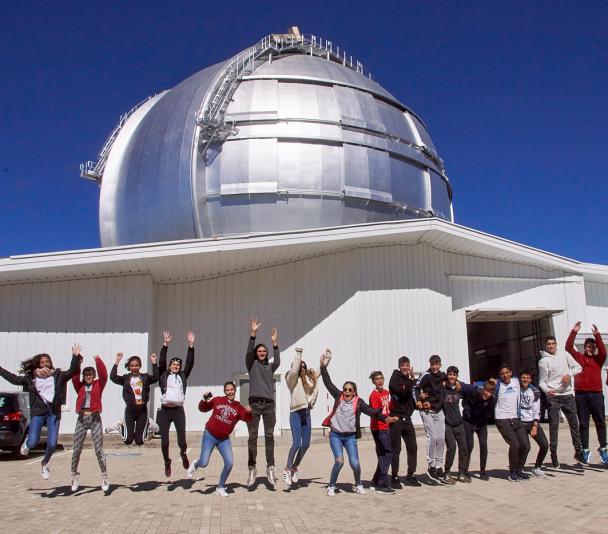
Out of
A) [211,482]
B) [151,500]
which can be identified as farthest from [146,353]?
[151,500]

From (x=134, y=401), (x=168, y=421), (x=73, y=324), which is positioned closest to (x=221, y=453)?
(x=168, y=421)

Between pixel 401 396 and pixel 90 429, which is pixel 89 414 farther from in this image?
pixel 401 396

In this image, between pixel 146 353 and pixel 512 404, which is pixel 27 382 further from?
pixel 146 353

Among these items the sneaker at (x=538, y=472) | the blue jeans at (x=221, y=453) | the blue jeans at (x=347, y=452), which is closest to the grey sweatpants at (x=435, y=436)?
the blue jeans at (x=347, y=452)

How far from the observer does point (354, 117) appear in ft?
65.1

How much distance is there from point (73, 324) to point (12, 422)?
4545 mm

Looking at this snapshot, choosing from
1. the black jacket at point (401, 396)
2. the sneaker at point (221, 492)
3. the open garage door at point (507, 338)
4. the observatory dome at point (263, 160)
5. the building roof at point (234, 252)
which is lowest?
the sneaker at point (221, 492)

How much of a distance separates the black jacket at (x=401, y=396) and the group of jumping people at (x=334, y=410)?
0.04ft

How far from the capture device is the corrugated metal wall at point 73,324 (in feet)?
52.4

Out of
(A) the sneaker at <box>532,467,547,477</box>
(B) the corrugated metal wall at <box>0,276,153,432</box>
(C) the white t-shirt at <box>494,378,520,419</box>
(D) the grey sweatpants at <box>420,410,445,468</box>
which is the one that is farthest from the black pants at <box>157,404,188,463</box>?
(B) the corrugated metal wall at <box>0,276,153,432</box>

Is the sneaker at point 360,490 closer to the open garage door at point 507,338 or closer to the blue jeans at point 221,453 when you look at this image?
the blue jeans at point 221,453

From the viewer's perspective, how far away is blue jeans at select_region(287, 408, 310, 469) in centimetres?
785

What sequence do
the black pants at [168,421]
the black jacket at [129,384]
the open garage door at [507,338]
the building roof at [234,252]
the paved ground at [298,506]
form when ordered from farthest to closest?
the open garage door at [507,338], the building roof at [234,252], the black jacket at [129,384], the black pants at [168,421], the paved ground at [298,506]

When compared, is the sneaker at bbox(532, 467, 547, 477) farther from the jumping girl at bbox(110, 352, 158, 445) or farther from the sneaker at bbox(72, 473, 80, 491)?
the sneaker at bbox(72, 473, 80, 491)
